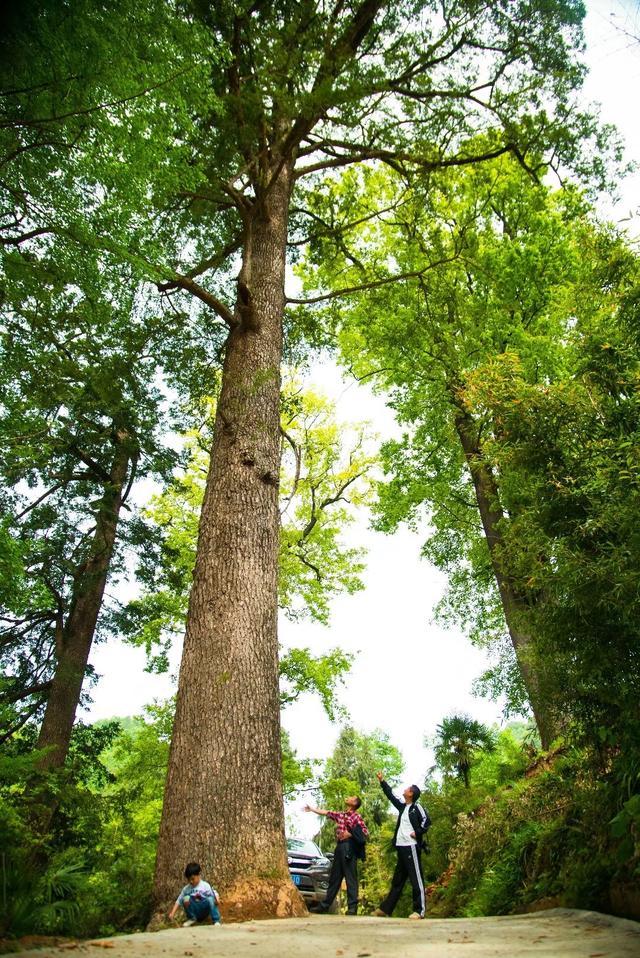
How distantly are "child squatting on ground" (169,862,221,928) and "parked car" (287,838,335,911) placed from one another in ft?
27.2

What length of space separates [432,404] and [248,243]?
720cm

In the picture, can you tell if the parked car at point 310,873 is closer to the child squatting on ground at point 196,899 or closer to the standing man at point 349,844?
the standing man at point 349,844

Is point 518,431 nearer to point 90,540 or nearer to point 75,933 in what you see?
point 75,933

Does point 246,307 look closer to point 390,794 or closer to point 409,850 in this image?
point 390,794

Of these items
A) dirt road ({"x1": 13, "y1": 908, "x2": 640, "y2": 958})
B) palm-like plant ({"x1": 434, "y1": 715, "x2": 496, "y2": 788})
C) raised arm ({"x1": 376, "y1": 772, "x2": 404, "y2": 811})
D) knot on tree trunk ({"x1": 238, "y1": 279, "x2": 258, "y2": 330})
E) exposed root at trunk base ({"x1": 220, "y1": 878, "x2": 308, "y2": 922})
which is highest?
knot on tree trunk ({"x1": 238, "y1": 279, "x2": 258, "y2": 330})

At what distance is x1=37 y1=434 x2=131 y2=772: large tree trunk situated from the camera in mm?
10352

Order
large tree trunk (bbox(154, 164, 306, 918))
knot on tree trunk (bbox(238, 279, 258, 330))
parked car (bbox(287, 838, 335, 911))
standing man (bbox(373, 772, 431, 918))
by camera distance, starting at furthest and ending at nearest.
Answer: parked car (bbox(287, 838, 335, 911)), knot on tree trunk (bbox(238, 279, 258, 330)), standing man (bbox(373, 772, 431, 918)), large tree trunk (bbox(154, 164, 306, 918))

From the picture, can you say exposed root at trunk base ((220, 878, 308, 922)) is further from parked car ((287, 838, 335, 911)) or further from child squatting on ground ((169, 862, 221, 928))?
parked car ((287, 838, 335, 911))

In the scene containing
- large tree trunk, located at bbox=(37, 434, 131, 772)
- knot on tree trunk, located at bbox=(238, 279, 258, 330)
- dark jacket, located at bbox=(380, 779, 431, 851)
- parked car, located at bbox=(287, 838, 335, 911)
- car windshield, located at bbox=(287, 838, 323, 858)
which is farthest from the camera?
car windshield, located at bbox=(287, 838, 323, 858)

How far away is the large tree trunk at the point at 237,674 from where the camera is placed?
13.4 ft

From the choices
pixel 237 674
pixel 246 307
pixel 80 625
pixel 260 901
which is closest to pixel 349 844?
pixel 260 901

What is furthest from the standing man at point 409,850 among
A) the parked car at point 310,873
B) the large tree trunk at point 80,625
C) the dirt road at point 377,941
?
the large tree trunk at point 80,625

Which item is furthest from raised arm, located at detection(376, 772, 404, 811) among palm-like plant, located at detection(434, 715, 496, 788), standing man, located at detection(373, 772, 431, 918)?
palm-like plant, located at detection(434, 715, 496, 788)

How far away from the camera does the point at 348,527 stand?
2150 centimetres
